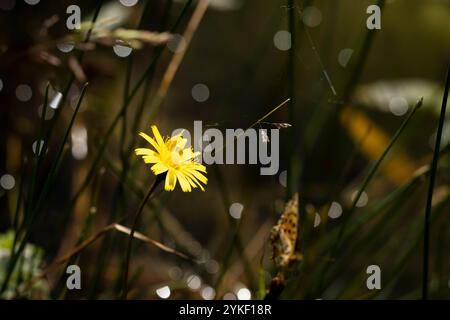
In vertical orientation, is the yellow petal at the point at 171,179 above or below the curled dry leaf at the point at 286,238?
above

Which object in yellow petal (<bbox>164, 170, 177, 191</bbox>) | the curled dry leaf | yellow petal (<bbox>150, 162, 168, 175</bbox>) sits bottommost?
the curled dry leaf

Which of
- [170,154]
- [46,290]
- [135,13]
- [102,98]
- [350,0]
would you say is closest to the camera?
[170,154]

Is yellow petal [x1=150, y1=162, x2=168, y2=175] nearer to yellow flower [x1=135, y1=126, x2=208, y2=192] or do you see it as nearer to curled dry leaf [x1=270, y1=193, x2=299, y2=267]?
yellow flower [x1=135, y1=126, x2=208, y2=192]

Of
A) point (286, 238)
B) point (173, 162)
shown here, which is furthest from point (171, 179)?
point (286, 238)

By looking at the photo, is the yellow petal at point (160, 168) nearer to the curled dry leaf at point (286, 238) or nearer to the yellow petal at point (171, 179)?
the yellow petal at point (171, 179)

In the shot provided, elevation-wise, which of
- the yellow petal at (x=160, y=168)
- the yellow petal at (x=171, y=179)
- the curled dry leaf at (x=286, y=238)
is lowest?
the curled dry leaf at (x=286, y=238)

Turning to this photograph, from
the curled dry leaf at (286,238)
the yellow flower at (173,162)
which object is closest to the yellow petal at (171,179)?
the yellow flower at (173,162)

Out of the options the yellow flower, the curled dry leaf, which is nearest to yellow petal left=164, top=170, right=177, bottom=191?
the yellow flower

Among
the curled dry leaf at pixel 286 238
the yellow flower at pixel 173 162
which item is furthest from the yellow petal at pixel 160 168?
the curled dry leaf at pixel 286 238
